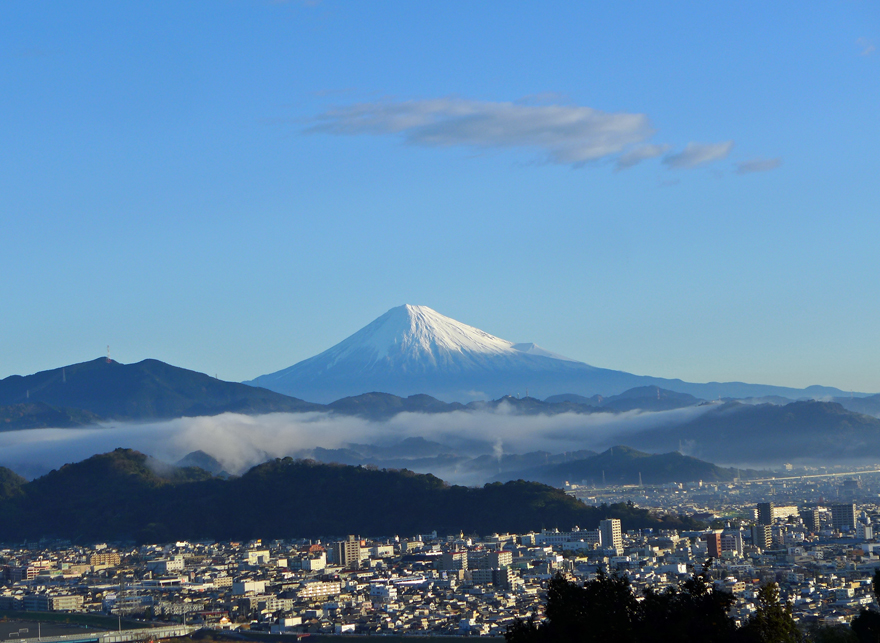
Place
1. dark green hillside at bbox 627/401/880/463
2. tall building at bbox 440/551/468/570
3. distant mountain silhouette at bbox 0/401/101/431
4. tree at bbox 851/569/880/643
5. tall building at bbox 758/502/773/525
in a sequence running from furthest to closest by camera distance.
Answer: distant mountain silhouette at bbox 0/401/101/431 < dark green hillside at bbox 627/401/880/463 < tall building at bbox 758/502/773/525 < tall building at bbox 440/551/468/570 < tree at bbox 851/569/880/643

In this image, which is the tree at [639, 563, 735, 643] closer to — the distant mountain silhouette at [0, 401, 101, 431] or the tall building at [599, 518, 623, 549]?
the tall building at [599, 518, 623, 549]

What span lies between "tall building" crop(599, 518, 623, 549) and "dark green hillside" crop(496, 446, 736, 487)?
2355 inches

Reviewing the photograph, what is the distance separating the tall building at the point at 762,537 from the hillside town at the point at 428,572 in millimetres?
90

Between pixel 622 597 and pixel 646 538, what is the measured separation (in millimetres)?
41726

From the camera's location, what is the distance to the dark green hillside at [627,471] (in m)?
120

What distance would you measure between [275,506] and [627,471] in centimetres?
5538

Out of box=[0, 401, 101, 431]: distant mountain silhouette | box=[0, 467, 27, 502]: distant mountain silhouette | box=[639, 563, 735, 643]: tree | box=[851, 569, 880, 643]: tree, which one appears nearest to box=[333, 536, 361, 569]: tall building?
box=[0, 467, 27, 502]: distant mountain silhouette

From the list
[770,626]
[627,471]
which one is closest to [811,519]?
[770,626]

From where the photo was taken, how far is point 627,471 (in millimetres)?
123750

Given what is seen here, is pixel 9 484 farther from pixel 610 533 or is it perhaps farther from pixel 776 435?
pixel 776 435

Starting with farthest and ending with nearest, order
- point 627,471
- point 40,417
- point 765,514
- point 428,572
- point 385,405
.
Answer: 1. point 385,405
2. point 40,417
3. point 627,471
4. point 765,514
5. point 428,572

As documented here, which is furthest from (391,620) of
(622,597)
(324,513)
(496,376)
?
(496,376)

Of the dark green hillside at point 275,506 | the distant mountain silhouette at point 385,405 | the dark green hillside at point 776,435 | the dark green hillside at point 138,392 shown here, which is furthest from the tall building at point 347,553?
the distant mountain silhouette at point 385,405

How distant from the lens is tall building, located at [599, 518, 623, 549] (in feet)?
182
